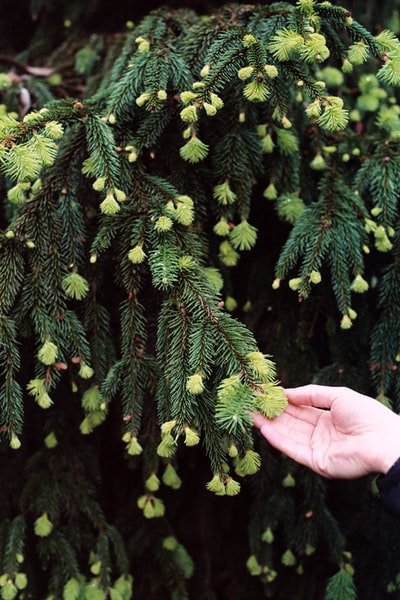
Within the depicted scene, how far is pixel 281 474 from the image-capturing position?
1804 mm

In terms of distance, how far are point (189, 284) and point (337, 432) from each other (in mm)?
462

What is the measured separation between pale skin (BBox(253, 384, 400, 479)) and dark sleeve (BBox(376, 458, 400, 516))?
0.6 inches

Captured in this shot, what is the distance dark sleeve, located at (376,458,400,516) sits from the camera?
3.44ft

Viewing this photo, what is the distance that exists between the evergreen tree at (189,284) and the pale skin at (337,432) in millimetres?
102

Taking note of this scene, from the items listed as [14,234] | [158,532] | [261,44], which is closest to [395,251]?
[261,44]

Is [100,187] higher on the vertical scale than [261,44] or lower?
lower

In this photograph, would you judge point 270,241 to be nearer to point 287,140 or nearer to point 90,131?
point 287,140

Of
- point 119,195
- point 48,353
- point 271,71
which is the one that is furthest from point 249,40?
point 48,353

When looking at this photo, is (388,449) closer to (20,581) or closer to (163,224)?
(163,224)

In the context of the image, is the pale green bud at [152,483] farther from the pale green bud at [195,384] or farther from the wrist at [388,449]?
the wrist at [388,449]

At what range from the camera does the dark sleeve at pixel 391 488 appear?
1.05 meters

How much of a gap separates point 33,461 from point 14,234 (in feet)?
2.62

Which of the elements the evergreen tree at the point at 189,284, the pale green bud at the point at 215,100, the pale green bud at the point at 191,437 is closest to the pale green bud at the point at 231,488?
the evergreen tree at the point at 189,284

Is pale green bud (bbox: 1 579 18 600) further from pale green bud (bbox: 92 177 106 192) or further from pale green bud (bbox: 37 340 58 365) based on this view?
pale green bud (bbox: 92 177 106 192)
